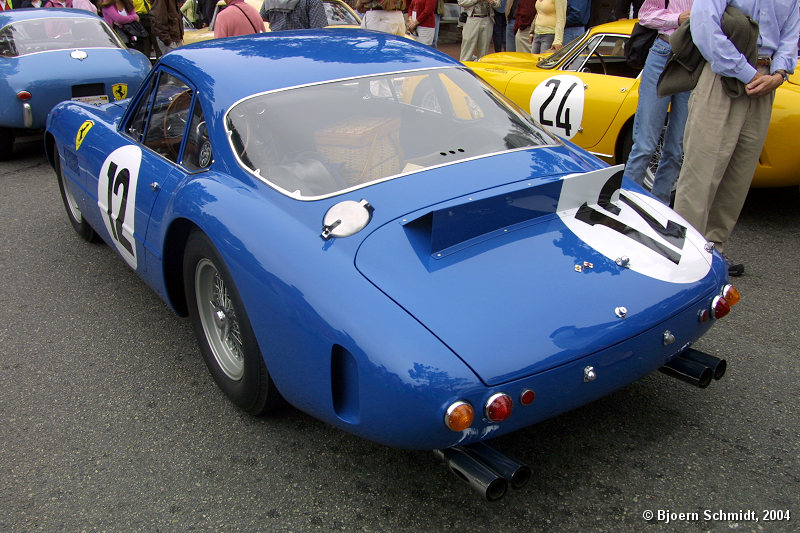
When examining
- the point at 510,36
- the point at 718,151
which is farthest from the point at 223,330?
the point at 510,36

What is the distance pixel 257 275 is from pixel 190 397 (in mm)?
952

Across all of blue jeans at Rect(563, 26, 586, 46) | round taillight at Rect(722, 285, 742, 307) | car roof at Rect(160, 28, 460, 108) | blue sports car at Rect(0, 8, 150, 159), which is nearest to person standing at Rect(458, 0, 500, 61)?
blue jeans at Rect(563, 26, 586, 46)

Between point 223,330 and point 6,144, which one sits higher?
point 223,330

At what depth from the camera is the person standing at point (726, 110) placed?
3.66 meters

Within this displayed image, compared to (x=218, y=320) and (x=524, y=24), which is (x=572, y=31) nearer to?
(x=524, y=24)

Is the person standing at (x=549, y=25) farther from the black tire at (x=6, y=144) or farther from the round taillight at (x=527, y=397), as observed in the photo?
the round taillight at (x=527, y=397)

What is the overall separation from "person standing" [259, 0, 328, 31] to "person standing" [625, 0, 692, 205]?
341 cm

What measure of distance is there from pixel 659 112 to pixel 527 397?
3107 mm

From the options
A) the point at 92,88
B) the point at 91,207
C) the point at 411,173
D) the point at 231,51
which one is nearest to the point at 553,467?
the point at 411,173

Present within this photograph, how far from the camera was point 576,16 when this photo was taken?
835 cm

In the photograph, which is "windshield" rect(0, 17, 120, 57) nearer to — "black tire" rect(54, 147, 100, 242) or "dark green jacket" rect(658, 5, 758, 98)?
"black tire" rect(54, 147, 100, 242)

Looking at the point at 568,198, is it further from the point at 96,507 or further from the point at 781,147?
the point at 781,147

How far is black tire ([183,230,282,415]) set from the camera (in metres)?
2.47

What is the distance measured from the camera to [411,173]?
8.50 feet
